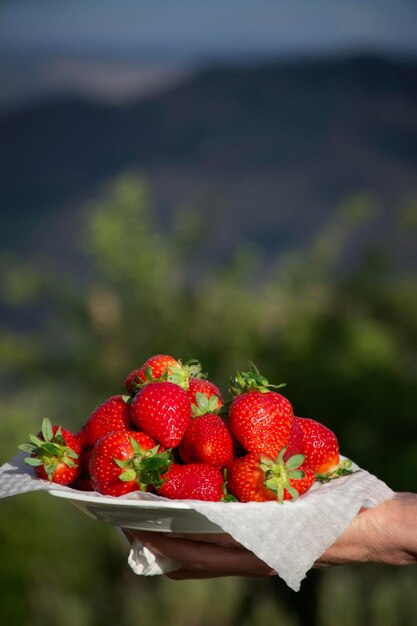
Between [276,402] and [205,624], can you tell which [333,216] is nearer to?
[205,624]

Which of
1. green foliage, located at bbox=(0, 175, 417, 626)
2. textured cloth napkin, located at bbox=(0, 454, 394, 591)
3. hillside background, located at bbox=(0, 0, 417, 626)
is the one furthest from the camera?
green foliage, located at bbox=(0, 175, 417, 626)

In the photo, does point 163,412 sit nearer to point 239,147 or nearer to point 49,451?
point 49,451

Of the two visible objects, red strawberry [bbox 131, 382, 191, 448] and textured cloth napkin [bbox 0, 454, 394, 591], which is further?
red strawberry [bbox 131, 382, 191, 448]

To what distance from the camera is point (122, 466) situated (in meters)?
1.06

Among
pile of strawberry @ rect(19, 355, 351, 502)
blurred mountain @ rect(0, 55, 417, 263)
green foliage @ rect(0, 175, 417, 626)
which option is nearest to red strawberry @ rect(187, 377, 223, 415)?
pile of strawberry @ rect(19, 355, 351, 502)

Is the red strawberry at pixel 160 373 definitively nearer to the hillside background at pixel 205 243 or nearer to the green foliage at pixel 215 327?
the hillside background at pixel 205 243

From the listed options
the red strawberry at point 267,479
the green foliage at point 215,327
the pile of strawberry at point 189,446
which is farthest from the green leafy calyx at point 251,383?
the green foliage at point 215,327

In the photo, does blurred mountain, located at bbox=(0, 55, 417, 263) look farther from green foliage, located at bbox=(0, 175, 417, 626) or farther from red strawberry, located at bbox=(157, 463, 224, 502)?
red strawberry, located at bbox=(157, 463, 224, 502)

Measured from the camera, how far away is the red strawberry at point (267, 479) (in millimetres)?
1039

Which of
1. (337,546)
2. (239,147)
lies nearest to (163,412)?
(337,546)

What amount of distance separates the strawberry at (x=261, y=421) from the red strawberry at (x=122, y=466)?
103 millimetres

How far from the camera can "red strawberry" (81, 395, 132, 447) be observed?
115 cm

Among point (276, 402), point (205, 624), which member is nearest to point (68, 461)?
point (276, 402)

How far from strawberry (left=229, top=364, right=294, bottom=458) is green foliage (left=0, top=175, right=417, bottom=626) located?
1.83 metres
